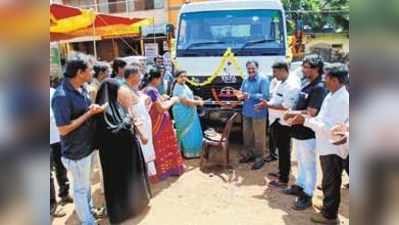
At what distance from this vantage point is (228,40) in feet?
20.1

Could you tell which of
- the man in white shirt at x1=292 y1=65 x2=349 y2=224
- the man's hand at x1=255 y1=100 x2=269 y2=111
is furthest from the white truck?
the man in white shirt at x1=292 y1=65 x2=349 y2=224

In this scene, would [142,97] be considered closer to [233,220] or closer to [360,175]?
[233,220]

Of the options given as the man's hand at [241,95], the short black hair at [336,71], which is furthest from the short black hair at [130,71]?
the short black hair at [336,71]

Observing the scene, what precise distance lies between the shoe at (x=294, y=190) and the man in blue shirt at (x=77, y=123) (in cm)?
219

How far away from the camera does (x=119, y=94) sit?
334 centimetres

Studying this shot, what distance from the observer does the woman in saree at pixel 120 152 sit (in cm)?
334

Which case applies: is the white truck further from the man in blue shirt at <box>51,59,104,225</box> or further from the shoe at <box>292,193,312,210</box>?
the man in blue shirt at <box>51,59,104,225</box>

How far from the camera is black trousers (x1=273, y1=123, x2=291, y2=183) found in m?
4.47

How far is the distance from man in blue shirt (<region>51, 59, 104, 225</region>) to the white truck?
293 cm

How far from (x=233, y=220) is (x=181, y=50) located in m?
3.20

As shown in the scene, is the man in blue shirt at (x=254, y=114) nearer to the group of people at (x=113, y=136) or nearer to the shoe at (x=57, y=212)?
the group of people at (x=113, y=136)

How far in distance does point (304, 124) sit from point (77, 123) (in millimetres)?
1961

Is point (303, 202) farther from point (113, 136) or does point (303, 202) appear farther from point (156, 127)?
point (113, 136)

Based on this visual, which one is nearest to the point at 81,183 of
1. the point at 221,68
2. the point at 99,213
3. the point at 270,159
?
the point at 99,213
